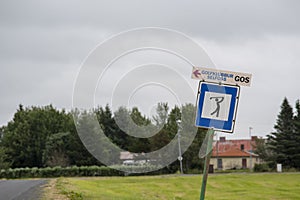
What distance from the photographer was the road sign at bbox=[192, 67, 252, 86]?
5.12 meters

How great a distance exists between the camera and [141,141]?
172 feet

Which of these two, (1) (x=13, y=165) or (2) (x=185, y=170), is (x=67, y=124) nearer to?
(1) (x=13, y=165)

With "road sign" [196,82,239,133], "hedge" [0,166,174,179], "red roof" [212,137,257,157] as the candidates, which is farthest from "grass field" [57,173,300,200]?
"red roof" [212,137,257,157]

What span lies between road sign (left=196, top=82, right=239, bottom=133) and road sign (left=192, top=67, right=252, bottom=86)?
0.05 m

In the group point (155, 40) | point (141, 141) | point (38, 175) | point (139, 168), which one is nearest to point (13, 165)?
point (38, 175)

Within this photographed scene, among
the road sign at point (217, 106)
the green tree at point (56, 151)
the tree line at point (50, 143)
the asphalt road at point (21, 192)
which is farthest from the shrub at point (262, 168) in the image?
the road sign at point (217, 106)

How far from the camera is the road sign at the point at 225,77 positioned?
201 inches

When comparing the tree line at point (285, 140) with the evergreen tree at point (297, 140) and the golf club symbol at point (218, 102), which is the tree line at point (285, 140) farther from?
the golf club symbol at point (218, 102)

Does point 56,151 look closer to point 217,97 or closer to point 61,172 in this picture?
point 61,172

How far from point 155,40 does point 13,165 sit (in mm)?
56491

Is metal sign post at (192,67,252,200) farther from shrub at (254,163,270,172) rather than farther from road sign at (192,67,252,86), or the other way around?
shrub at (254,163,270,172)

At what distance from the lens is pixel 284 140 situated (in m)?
58.3

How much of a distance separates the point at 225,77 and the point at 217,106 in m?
0.31

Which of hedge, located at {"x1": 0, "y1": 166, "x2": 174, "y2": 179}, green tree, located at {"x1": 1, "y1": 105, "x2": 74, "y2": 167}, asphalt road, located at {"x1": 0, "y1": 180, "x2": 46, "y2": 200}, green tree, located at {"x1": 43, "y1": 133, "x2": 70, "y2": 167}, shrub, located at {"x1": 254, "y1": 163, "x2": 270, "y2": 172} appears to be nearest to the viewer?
asphalt road, located at {"x1": 0, "y1": 180, "x2": 46, "y2": 200}
